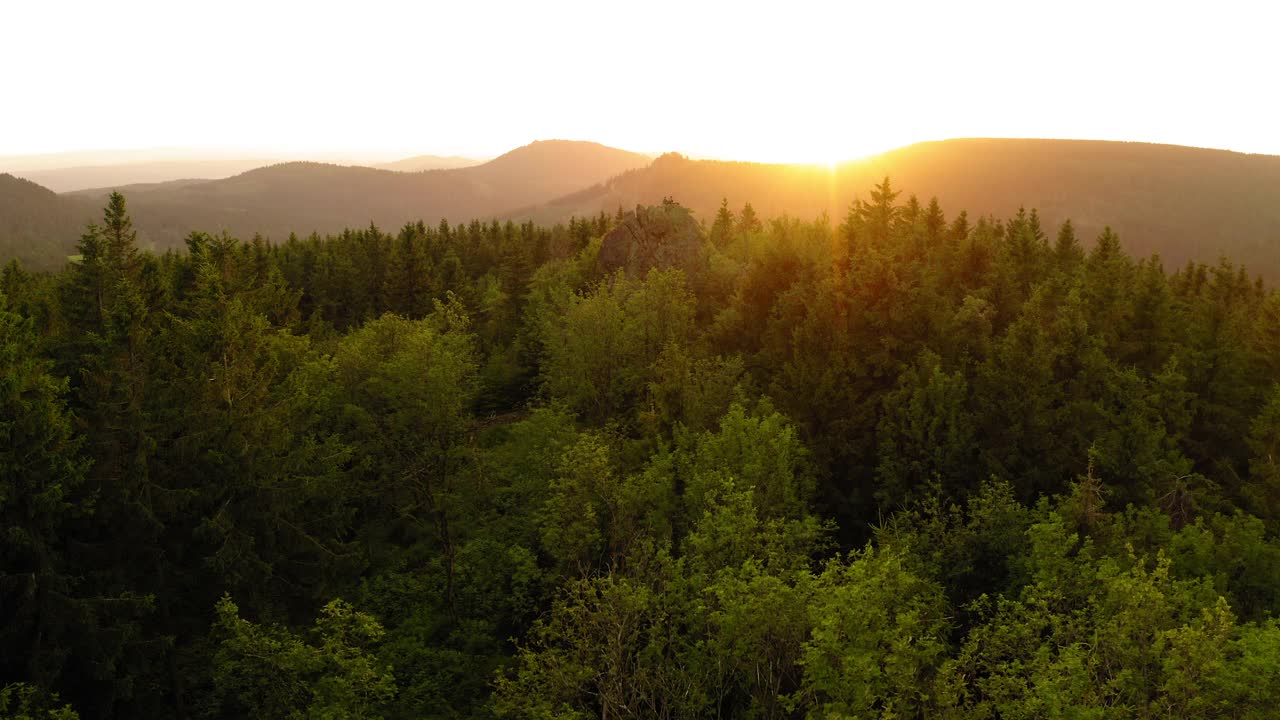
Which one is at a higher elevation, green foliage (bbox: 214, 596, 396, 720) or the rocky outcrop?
the rocky outcrop

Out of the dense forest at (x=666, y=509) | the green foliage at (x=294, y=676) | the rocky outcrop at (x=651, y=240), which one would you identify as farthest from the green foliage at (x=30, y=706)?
the rocky outcrop at (x=651, y=240)

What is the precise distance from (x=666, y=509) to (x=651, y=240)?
44230mm

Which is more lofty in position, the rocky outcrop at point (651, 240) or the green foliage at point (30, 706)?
the rocky outcrop at point (651, 240)

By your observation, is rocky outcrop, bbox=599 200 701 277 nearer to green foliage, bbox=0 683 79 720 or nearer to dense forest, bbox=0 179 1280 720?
dense forest, bbox=0 179 1280 720

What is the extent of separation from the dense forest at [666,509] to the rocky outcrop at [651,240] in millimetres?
18318

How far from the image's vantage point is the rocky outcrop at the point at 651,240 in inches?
2544

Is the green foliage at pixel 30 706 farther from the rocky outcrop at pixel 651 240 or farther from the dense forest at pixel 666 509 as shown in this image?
the rocky outcrop at pixel 651 240

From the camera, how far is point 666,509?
27.3 metres

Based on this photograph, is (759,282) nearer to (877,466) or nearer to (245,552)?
(877,466)

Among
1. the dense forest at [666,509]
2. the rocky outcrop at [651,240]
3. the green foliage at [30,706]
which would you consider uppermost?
the rocky outcrop at [651,240]

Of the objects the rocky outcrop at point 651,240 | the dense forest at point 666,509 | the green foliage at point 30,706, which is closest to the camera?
the dense forest at point 666,509

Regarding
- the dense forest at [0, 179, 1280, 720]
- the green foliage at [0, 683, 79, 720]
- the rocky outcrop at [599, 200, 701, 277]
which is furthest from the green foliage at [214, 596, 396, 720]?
the rocky outcrop at [599, 200, 701, 277]

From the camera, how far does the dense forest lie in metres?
18.0

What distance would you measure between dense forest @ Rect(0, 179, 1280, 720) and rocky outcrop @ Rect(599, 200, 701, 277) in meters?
18.3
